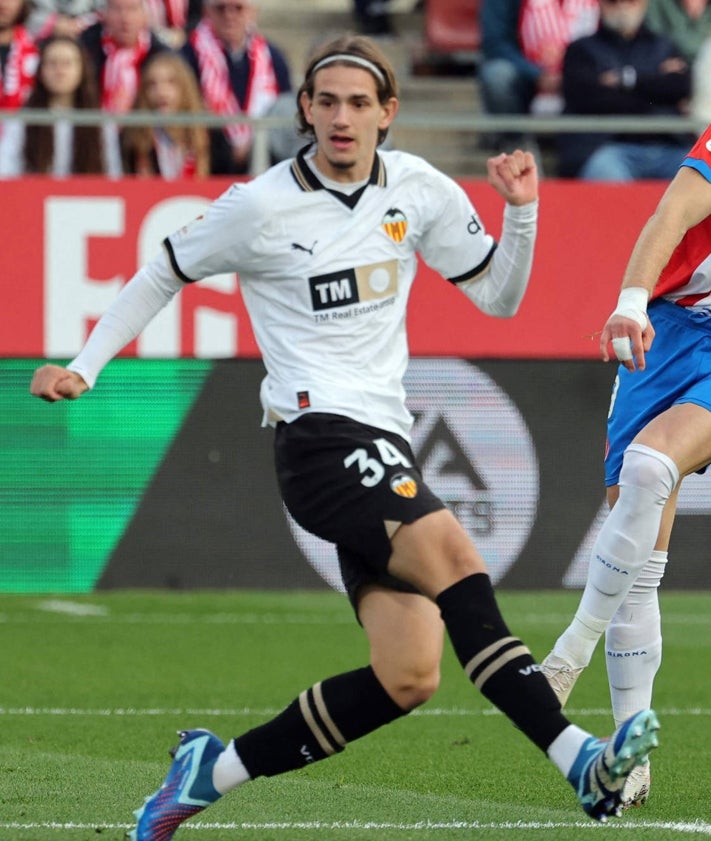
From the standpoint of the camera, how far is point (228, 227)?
489 centimetres

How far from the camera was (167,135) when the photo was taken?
11.8 meters

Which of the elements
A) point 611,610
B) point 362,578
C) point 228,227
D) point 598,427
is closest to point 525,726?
point 362,578

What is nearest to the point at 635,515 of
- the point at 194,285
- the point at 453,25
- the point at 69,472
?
the point at 194,285

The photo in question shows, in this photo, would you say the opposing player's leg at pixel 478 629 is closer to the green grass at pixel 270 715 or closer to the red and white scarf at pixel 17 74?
the green grass at pixel 270 715

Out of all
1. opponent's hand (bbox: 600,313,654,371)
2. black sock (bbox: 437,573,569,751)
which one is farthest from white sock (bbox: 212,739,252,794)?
opponent's hand (bbox: 600,313,654,371)

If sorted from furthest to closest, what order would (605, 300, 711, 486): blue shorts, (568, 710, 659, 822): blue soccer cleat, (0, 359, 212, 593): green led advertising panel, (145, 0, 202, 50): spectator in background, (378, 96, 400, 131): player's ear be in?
(145, 0, 202, 50): spectator in background < (0, 359, 212, 593): green led advertising panel < (605, 300, 711, 486): blue shorts < (378, 96, 400, 131): player's ear < (568, 710, 659, 822): blue soccer cleat

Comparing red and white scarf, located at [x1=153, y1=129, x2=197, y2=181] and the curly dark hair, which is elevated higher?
the curly dark hair

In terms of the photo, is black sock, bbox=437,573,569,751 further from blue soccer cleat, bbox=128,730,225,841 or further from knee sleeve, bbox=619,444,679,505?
knee sleeve, bbox=619,444,679,505

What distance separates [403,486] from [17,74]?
8.46 m

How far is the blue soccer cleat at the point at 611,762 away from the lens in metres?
4.13

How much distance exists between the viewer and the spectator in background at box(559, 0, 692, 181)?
1212cm

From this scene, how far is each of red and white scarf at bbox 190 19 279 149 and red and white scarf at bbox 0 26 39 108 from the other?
115 centimetres

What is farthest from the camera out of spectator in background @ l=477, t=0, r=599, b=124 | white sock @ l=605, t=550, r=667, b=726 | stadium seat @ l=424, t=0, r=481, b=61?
stadium seat @ l=424, t=0, r=481, b=61

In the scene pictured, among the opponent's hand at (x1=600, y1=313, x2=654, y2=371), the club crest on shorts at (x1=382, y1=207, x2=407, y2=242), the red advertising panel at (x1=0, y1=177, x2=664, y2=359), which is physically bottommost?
A: the red advertising panel at (x1=0, y1=177, x2=664, y2=359)
